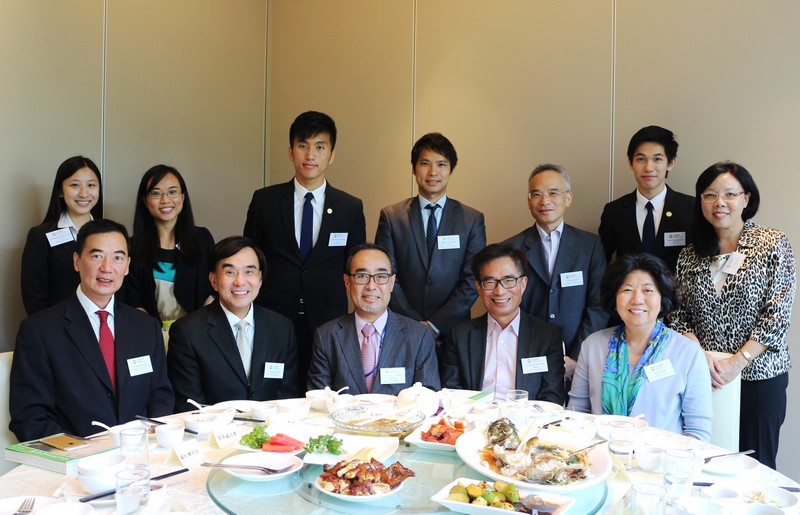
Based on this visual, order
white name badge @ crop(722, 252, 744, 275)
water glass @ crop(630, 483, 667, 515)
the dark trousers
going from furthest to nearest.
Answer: the dark trousers, white name badge @ crop(722, 252, 744, 275), water glass @ crop(630, 483, 667, 515)

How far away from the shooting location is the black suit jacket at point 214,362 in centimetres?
312

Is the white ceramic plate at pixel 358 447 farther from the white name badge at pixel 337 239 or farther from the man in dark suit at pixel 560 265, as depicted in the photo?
the white name badge at pixel 337 239

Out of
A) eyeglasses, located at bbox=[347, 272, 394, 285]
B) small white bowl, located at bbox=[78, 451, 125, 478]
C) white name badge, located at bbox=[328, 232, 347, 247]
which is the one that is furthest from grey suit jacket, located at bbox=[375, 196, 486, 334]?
small white bowl, located at bbox=[78, 451, 125, 478]

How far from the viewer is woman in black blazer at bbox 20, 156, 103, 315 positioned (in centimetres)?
377

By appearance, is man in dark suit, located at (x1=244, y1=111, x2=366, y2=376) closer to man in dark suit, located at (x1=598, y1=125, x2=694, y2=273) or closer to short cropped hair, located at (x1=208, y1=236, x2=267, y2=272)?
short cropped hair, located at (x1=208, y1=236, x2=267, y2=272)

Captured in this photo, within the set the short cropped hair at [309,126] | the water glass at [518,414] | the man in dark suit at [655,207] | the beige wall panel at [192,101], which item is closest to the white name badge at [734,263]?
the man in dark suit at [655,207]

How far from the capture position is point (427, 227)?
4.03m

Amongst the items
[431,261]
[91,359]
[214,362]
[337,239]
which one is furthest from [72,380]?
[431,261]

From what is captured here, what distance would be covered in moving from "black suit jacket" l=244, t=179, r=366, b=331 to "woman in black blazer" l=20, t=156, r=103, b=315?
96cm

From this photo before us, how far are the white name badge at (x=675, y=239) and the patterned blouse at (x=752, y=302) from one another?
392mm

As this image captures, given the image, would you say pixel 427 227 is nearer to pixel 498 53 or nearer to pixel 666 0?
pixel 498 53

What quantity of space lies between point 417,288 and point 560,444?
2051 millimetres

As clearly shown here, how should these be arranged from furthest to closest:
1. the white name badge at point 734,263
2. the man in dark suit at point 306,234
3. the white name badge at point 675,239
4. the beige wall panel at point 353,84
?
the beige wall panel at point 353,84
the man in dark suit at point 306,234
the white name badge at point 675,239
the white name badge at point 734,263

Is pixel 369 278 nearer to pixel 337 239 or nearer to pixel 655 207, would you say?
pixel 337 239
